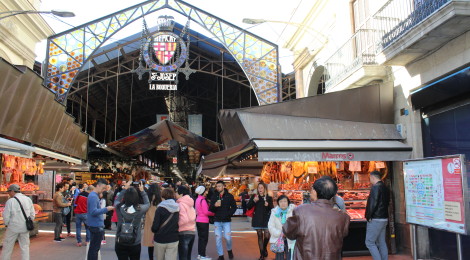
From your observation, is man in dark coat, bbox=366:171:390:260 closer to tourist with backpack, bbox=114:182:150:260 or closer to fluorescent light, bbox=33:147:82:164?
tourist with backpack, bbox=114:182:150:260

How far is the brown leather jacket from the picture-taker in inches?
152

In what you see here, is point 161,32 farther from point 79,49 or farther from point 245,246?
point 245,246

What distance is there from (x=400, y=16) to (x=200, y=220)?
6.11 metres

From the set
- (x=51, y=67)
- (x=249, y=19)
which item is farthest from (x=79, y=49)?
(x=249, y=19)

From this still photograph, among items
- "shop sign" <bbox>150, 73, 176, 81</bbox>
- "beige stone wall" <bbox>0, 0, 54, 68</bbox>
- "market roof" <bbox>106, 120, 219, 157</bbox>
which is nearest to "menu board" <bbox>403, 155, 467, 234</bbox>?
"market roof" <bbox>106, 120, 219, 157</bbox>

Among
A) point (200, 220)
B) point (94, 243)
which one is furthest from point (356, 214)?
point (94, 243)

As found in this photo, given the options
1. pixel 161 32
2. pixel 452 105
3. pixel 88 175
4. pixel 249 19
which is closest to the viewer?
pixel 452 105

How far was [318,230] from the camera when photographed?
12.7 ft

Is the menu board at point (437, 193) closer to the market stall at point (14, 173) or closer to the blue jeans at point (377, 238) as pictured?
the blue jeans at point (377, 238)

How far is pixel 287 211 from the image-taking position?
770 centimetres

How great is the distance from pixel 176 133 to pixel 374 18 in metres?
11.5

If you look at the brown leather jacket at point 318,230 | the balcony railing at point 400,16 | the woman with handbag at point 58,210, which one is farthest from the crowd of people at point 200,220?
the woman with handbag at point 58,210

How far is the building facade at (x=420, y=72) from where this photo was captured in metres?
7.37

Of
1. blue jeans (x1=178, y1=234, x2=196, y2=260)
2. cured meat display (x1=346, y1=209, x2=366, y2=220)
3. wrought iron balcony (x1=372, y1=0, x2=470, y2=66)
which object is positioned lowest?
blue jeans (x1=178, y1=234, x2=196, y2=260)
